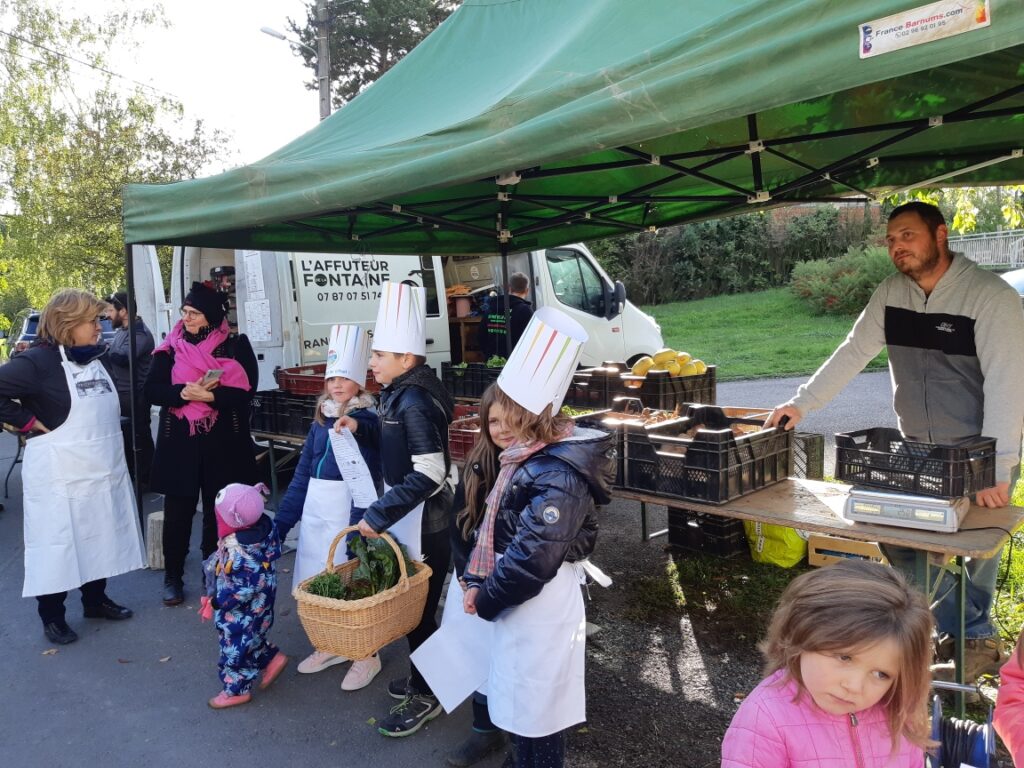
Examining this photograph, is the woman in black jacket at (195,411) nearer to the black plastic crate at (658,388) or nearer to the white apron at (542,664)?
the black plastic crate at (658,388)

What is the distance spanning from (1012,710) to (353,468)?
2.75m

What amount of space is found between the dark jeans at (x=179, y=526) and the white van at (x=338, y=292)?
2421 millimetres

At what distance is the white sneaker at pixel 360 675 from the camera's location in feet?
12.1

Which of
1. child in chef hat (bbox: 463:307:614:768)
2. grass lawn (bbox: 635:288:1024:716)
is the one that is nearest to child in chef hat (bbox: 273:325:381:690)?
child in chef hat (bbox: 463:307:614:768)

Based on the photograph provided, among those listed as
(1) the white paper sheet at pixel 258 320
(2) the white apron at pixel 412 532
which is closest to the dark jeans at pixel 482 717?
(2) the white apron at pixel 412 532

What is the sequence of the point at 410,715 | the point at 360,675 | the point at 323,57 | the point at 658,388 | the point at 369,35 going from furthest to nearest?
the point at 369,35
the point at 323,57
the point at 658,388
the point at 360,675
the point at 410,715

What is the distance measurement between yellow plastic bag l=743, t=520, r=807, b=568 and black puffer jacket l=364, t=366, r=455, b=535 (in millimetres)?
2560

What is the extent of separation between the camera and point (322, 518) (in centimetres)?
370

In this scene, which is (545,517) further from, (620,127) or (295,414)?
(295,414)

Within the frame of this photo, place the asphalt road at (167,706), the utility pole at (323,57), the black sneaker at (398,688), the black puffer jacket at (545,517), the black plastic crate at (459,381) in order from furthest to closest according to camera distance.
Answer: the utility pole at (323,57), the black plastic crate at (459,381), the black sneaker at (398,688), the asphalt road at (167,706), the black puffer jacket at (545,517)

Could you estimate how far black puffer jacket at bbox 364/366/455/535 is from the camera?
306 cm

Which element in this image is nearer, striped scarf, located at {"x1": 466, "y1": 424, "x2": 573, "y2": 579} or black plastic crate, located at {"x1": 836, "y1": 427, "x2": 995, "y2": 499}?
striped scarf, located at {"x1": 466, "y1": 424, "x2": 573, "y2": 579}

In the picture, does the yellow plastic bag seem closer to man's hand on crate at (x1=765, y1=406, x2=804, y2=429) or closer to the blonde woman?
man's hand on crate at (x1=765, y1=406, x2=804, y2=429)

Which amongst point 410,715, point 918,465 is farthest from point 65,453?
point 918,465
